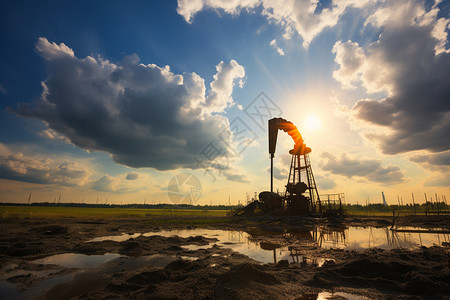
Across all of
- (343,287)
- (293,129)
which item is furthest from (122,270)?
(293,129)

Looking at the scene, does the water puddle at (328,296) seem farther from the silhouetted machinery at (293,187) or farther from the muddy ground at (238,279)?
the silhouetted machinery at (293,187)

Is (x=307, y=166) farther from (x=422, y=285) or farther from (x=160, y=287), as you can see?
(x=160, y=287)

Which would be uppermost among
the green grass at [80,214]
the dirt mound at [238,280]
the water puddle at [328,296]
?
the dirt mound at [238,280]

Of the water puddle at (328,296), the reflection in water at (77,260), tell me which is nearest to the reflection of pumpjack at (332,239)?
the water puddle at (328,296)

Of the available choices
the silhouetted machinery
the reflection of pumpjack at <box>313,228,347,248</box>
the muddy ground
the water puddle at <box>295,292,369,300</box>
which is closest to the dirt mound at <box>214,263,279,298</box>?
the muddy ground

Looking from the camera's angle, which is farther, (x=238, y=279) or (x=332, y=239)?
(x=332, y=239)

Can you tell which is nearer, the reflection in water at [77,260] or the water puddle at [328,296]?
the water puddle at [328,296]

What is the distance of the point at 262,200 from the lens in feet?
123

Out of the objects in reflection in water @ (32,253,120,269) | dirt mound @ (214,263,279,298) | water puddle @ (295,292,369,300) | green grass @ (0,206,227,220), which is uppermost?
dirt mound @ (214,263,279,298)

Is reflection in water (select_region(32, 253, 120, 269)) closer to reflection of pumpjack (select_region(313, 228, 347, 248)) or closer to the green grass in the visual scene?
reflection of pumpjack (select_region(313, 228, 347, 248))

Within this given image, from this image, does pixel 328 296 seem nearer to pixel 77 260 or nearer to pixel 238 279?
pixel 238 279

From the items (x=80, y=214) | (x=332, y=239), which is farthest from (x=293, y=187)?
(x=80, y=214)

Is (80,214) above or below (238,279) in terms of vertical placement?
below

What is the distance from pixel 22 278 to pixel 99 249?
15.1ft
